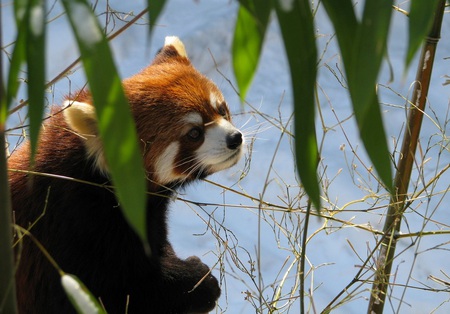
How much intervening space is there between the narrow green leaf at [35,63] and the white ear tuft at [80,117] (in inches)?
36.2

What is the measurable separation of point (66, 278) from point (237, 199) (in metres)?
2.78

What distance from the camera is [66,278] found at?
815mm

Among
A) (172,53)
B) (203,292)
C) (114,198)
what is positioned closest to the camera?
(114,198)

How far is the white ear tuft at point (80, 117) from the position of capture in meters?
1.70

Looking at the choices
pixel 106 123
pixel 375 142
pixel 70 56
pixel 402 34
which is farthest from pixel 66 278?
pixel 402 34

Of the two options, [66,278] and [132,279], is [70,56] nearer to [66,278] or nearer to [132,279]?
[132,279]

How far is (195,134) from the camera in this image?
6.47 ft

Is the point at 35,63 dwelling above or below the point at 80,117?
below

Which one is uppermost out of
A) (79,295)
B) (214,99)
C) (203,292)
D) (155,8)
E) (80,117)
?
(214,99)

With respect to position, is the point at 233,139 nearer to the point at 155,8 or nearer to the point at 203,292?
the point at 203,292

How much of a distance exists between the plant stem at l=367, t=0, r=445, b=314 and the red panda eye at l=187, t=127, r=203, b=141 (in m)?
0.54

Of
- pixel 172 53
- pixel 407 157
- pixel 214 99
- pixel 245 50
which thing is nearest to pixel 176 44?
pixel 172 53

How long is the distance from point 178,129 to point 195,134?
0.16ft

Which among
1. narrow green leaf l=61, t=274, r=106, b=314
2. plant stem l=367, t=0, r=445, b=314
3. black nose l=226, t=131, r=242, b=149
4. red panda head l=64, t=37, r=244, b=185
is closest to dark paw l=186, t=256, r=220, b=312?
red panda head l=64, t=37, r=244, b=185
